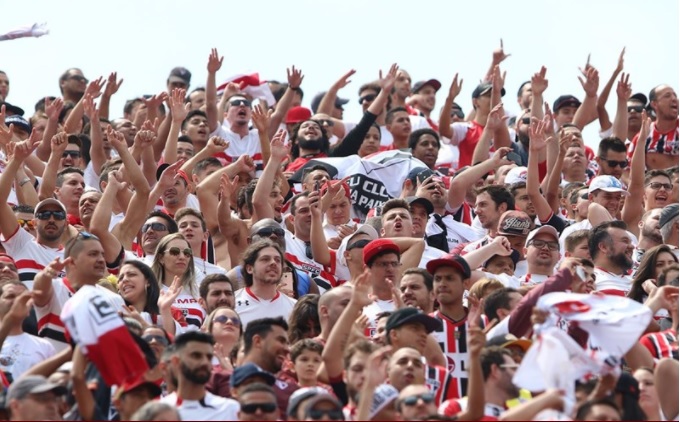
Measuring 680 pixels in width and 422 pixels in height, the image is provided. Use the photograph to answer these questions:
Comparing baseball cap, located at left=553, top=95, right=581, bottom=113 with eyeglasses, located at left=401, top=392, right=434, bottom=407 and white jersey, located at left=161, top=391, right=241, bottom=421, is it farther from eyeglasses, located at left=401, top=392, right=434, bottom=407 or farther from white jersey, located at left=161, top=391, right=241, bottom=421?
eyeglasses, located at left=401, top=392, right=434, bottom=407

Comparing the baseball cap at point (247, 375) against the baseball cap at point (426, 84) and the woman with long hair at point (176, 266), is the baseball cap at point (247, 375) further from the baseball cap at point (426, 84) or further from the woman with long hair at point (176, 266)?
the baseball cap at point (426, 84)

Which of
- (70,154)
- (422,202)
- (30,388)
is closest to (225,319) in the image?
(30,388)

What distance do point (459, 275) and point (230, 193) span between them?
343 centimetres

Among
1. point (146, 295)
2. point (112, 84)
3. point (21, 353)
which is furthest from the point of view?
point (112, 84)

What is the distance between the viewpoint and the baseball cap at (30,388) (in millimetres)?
11188

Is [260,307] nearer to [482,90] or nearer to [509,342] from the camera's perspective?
[509,342]

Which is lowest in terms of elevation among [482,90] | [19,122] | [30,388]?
[30,388]

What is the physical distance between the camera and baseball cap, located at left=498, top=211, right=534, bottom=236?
16.3 meters

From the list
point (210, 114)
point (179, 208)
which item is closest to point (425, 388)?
point (179, 208)

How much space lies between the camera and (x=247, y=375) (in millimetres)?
12125

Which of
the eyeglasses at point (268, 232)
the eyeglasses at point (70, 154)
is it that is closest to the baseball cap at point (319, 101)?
the eyeglasses at point (70, 154)

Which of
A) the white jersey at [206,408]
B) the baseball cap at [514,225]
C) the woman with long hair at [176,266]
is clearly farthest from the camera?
the baseball cap at [514,225]

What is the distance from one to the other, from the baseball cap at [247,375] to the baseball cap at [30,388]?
1.29 metres

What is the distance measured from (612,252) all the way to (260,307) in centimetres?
301
